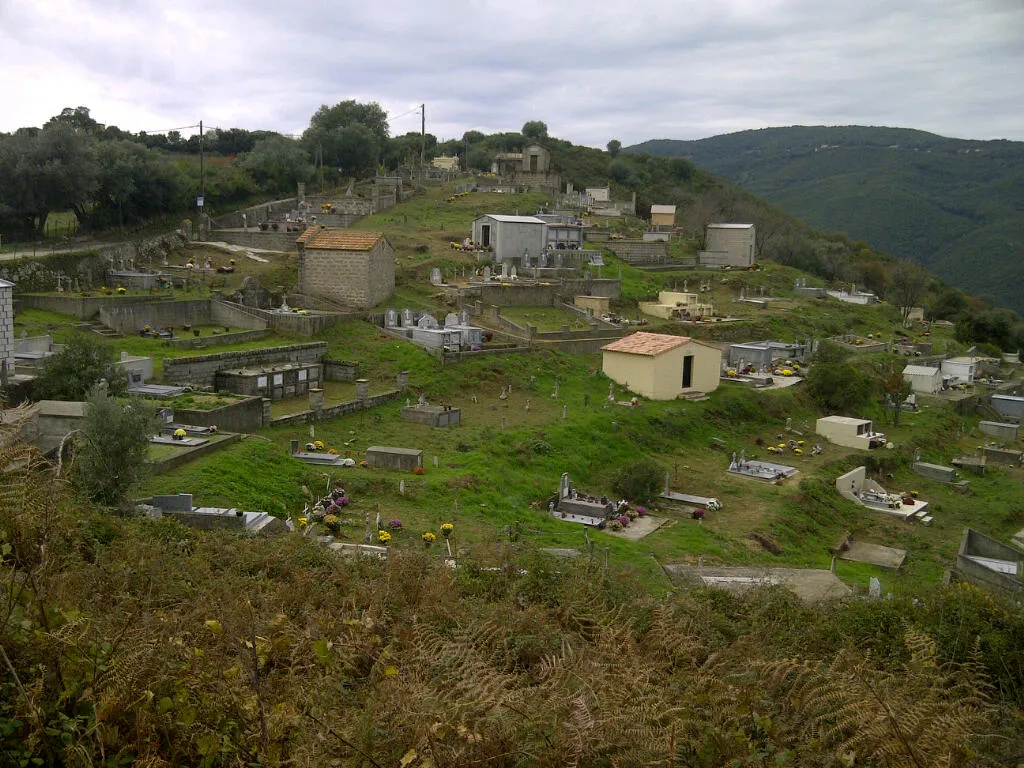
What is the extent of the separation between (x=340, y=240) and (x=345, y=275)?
1738 millimetres

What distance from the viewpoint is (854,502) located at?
26797mm

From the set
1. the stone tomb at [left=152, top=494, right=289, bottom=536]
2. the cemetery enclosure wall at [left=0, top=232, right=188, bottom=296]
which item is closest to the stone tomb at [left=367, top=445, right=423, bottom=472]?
the stone tomb at [left=152, top=494, right=289, bottom=536]

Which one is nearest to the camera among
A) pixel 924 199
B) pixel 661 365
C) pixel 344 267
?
pixel 661 365

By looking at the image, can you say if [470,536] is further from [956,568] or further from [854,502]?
[854,502]

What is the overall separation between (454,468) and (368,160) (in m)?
52.1

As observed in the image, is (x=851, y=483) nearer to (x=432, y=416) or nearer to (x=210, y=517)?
(x=432, y=416)

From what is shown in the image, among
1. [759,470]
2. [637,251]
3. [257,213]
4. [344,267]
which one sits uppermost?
[257,213]

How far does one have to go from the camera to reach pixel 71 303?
3050cm

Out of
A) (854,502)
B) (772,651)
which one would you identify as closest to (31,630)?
(772,651)

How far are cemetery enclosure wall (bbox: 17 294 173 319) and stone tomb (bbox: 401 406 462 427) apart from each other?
11.9m

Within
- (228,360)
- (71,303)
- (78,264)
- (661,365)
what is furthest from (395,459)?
(78,264)

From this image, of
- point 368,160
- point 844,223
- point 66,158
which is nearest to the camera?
point 66,158

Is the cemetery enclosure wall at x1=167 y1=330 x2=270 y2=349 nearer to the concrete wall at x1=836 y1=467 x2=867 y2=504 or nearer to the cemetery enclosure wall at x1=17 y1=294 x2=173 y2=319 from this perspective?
the cemetery enclosure wall at x1=17 y1=294 x2=173 y2=319

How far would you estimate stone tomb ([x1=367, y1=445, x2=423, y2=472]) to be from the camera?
22.1m
